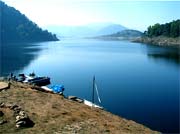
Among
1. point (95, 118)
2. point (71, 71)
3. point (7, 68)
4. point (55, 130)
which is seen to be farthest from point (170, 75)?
point (55, 130)

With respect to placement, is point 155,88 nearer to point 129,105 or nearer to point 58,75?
point 129,105

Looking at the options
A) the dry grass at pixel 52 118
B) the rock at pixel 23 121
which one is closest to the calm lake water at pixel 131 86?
the dry grass at pixel 52 118

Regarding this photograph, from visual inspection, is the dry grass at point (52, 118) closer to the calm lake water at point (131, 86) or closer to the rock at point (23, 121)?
the rock at point (23, 121)

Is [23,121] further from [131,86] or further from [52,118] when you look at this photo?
[131,86]

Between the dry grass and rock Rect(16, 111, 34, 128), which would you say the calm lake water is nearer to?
the dry grass

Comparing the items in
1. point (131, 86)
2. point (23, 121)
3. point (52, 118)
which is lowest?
point (131, 86)

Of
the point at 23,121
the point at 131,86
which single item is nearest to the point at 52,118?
the point at 23,121

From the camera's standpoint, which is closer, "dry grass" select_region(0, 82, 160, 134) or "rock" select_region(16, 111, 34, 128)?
"rock" select_region(16, 111, 34, 128)

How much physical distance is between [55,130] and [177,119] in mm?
32192

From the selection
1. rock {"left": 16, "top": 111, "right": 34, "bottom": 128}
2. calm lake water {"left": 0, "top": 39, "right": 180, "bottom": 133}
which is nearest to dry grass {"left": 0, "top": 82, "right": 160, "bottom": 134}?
rock {"left": 16, "top": 111, "right": 34, "bottom": 128}

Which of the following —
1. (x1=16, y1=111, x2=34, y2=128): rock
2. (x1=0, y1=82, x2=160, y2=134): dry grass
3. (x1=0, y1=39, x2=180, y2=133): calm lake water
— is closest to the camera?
(x1=16, y1=111, x2=34, y2=128): rock

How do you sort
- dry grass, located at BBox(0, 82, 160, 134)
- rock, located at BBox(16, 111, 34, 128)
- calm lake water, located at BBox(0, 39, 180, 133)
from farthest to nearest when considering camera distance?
1. calm lake water, located at BBox(0, 39, 180, 133)
2. dry grass, located at BBox(0, 82, 160, 134)
3. rock, located at BBox(16, 111, 34, 128)

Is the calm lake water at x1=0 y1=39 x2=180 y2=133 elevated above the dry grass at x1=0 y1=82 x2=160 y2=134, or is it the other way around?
the dry grass at x1=0 y1=82 x2=160 y2=134

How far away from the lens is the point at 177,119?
50.7 meters
